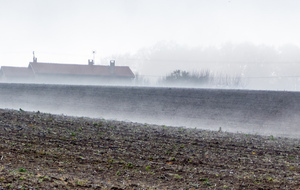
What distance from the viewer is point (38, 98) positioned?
140ft

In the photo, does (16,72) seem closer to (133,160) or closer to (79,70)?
(79,70)

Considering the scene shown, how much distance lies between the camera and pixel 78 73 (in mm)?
81062

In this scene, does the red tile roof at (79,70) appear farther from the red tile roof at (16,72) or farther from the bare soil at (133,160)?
the bare soil at (133,160)

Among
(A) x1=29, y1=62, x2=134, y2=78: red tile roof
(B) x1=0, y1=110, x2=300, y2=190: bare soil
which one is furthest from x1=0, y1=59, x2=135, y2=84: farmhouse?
(B) x1=0, y1=110, x2=300, y2=190: bare soil

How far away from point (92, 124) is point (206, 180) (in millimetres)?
10572

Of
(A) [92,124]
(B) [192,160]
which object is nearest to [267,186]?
(B) [192,160]

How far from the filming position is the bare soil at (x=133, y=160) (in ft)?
29.1

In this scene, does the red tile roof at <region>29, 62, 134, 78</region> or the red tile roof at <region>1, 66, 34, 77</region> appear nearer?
the red tile roof at <region>29, 62, 134, 78</region>

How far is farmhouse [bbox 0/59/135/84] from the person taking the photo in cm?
8031

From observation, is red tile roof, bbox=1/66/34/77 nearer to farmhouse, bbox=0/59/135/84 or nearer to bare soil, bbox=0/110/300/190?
farmhouse, bbox=0/59/135/84

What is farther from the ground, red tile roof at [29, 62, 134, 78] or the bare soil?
red tile roof at [29, 62, 134, 78]

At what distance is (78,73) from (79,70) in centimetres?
104

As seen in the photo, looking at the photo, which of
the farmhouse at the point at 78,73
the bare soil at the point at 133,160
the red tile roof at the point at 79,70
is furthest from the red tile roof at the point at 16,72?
the bare soil at the point at 133,160

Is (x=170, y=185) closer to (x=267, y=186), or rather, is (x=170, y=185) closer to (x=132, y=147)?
(x=267, y=186)
